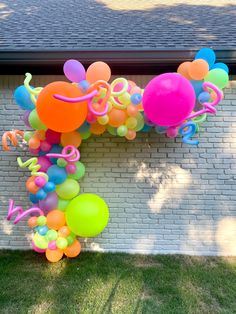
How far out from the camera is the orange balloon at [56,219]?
11.5 ft

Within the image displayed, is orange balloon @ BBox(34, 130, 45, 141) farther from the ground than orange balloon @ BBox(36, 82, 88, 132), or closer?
closer

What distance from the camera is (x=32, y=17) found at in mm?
5781

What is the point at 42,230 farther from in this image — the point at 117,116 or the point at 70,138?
the point at 117,116

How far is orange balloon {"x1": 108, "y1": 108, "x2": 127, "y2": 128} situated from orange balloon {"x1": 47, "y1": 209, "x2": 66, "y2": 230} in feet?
4.02

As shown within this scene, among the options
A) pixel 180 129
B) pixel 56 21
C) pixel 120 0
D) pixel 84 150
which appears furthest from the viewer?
pixel 120 0

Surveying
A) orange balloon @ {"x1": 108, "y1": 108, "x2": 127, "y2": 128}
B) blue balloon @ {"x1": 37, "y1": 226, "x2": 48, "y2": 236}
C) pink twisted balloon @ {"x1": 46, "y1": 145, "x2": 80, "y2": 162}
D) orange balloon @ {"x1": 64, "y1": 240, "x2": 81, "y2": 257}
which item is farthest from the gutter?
orange balloon @ {"x1": 64, "y1": 240, "x2": 81, "y2": 257}

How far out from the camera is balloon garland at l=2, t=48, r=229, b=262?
2930 mm

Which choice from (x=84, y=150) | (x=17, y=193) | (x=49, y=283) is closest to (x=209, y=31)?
(x=84, y=150)

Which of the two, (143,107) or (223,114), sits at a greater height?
(143,107)

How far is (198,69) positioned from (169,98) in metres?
0.50

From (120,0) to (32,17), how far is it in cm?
251

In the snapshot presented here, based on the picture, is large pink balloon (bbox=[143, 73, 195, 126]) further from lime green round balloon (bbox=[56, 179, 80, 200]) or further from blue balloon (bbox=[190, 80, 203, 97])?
lime green round balloon (bbox=[56, 179, 80, 200])

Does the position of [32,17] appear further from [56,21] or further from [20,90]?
[20,90]

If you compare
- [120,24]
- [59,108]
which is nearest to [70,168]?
[59,108]
